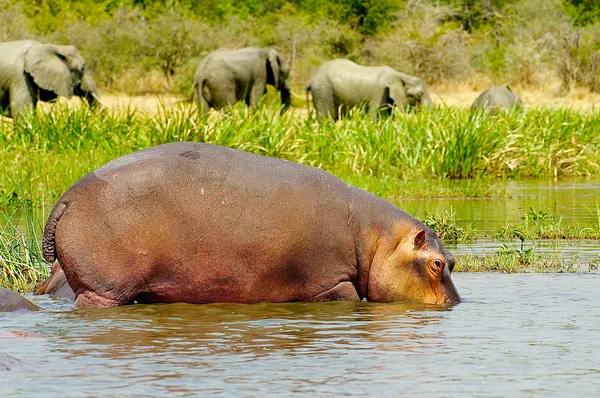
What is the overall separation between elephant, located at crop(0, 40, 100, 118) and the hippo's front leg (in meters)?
15.4

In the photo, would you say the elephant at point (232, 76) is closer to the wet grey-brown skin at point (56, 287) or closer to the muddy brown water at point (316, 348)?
the wet grey-brown skin at point (56, 287)

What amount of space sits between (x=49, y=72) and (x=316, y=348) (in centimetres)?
1701

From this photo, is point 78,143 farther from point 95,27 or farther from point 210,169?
point 95,27

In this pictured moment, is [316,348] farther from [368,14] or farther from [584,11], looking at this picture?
[584,11]

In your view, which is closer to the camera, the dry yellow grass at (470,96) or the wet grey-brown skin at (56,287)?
the wet grey-brown skin at (56,287)

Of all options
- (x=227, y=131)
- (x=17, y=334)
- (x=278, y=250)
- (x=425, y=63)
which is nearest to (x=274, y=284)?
(x=278, y=250)

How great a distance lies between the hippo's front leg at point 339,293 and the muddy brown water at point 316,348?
0.07 m

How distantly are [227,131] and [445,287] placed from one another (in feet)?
29.9

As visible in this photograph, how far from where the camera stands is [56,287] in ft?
22.0

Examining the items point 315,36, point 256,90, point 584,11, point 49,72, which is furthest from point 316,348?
point 584,11

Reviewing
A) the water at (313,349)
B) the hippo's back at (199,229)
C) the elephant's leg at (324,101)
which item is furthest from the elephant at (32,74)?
the hippo's back at (199,229)

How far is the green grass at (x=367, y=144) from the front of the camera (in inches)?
558

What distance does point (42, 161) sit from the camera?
13.8m

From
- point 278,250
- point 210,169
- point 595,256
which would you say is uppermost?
point 210,169
